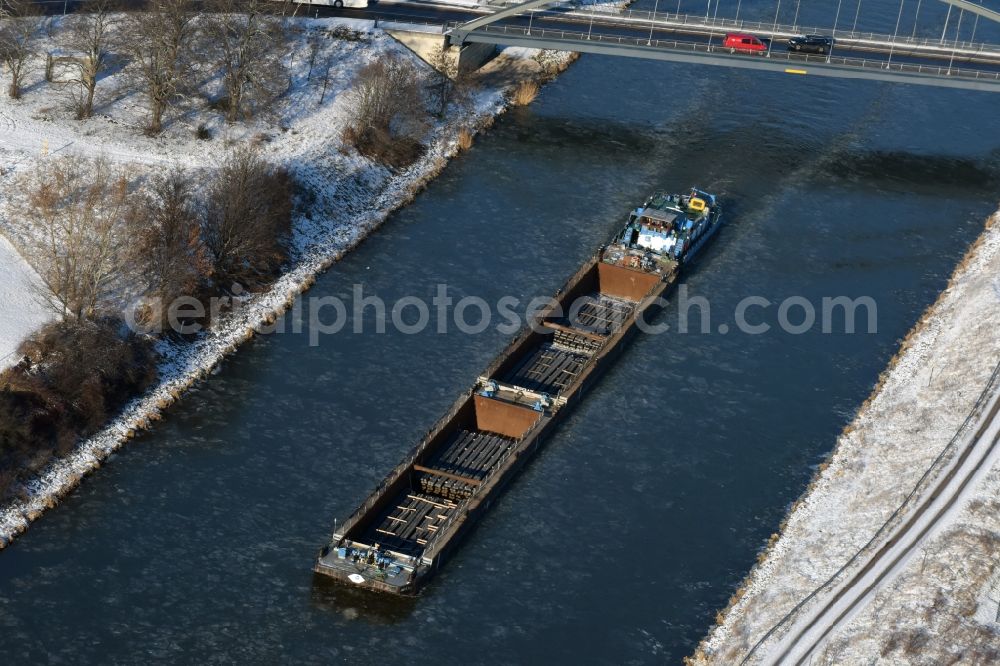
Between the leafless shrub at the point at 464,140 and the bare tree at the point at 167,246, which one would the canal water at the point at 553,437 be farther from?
the bare tree at the point at 167,246

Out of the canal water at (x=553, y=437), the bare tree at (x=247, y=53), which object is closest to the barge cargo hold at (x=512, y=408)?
the canal water at (x=553, y=437)

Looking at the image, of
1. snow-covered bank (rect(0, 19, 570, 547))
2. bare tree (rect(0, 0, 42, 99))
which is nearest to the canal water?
snow-covered bank (rect(0, 19, 570, 547))

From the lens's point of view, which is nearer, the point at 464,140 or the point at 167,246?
the point at 167,246

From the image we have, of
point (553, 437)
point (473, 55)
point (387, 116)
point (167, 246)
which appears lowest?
point (553, 437)

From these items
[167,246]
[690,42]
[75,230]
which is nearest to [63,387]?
[167,246]

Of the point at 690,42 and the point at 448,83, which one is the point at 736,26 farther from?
the point at 448,83

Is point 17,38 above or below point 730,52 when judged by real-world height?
below
